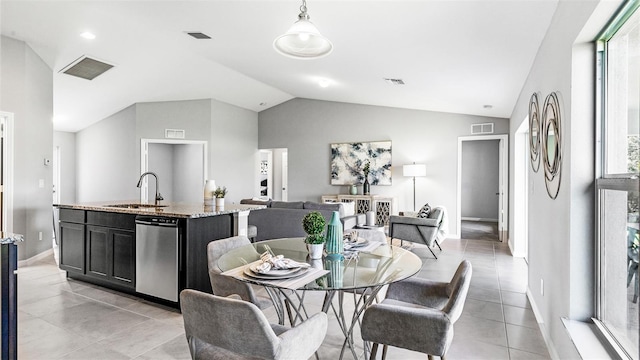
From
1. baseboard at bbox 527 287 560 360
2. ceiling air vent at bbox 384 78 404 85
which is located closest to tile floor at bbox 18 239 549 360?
baseboard at bbox 527 287 560 360

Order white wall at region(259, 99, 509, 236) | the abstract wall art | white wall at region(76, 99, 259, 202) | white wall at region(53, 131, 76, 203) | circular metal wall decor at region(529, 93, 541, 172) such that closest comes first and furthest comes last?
circular metal wall decor at region(529, 93, 541, 172)
white wall at region(259, 99, 509, 236)
white wall at region(76, 99, 259, 202)
the abstract wall art
white wall at region(53, 131, 76, 203)

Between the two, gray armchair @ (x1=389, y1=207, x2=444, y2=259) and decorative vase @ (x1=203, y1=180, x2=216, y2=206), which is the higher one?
decorative vase @ (x1=203, y1=180, x2=216, y2=206)

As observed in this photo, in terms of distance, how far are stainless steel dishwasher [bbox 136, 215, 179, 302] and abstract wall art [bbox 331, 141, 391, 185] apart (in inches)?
212

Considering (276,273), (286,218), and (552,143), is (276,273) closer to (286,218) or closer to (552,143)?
(552,143)

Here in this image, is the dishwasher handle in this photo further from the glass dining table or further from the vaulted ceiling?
the vaulted ceiling

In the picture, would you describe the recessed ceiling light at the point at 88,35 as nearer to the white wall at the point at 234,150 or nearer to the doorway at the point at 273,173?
the white wall at the point at 234,150

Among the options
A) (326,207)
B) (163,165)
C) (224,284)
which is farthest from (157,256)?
(163,165)

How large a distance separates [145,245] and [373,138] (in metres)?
5.63

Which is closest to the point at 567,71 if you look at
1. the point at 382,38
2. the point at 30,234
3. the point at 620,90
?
the point at 620,90

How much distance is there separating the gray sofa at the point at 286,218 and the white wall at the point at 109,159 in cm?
375

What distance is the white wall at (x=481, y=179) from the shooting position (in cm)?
909

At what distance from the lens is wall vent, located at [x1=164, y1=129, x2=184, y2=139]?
748 cm

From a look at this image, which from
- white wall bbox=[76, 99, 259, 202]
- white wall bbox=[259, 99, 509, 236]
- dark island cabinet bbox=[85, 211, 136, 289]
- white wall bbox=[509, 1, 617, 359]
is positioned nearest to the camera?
white wall bbox=[509, 1, 617, 359]

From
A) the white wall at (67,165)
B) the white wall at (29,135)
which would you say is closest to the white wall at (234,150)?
the white wall at (29,135)
